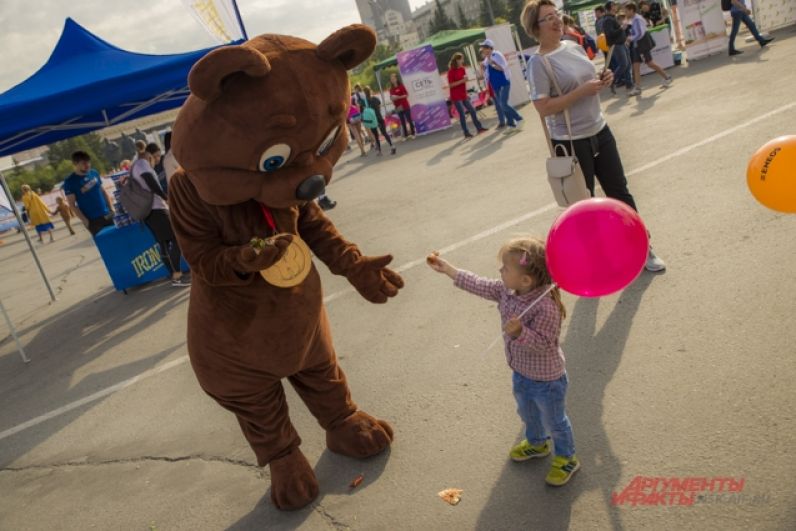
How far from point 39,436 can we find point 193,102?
328 centimetres

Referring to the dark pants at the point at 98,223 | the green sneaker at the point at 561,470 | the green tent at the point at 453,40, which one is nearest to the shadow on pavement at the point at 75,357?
the dark pants at the point at 98,223

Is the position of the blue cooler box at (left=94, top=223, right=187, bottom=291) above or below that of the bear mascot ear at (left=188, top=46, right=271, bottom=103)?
below

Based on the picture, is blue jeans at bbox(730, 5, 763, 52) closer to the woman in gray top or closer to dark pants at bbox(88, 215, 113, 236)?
the woman in gray top

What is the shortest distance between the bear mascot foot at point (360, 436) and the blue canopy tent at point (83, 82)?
164 inches

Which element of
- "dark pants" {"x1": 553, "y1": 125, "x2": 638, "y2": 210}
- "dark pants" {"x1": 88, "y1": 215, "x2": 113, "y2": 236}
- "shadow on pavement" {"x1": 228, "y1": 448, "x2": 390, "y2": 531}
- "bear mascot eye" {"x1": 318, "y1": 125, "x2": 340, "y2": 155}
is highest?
"bear mascot eye" {"x1": 318, "y1": 125, "x2": 340, "y2": 155}

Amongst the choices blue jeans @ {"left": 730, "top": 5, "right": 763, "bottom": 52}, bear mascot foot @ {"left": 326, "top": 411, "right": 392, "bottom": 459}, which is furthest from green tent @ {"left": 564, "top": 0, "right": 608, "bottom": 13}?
bear mascot foot @ {"left": 326, "top": 411, "right": 392, "bottom": 459}

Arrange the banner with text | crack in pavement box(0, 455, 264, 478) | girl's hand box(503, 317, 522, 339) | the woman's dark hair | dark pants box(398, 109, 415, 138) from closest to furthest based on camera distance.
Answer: girl's hand box(503, 317, 522, 339) → crack in pavement box(0, 455, 264, 478) → the woman's dark hair → the banner with text → dark pants box(398, 109, 415, 138)

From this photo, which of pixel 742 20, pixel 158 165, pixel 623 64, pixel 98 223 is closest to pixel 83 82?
pixel 158 165

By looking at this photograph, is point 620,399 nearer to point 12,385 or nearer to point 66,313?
point 12,385

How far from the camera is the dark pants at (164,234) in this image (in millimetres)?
7711

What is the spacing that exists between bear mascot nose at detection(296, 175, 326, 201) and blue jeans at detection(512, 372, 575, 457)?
1.17 m

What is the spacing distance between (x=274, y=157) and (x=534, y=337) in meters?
1.28

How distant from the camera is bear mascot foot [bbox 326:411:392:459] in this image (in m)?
3.23

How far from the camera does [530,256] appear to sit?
2.46 meters
